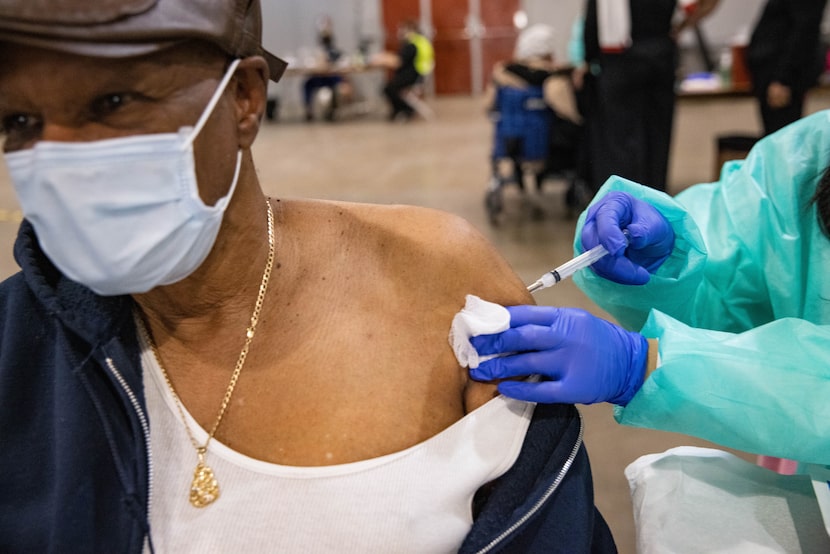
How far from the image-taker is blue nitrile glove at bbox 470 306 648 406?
3.17 feet

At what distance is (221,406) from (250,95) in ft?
1.23

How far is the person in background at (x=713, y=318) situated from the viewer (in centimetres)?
98

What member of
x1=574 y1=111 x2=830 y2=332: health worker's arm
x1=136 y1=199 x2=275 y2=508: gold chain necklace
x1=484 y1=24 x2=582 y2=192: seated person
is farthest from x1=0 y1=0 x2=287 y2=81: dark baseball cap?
x1=484 y1=24 x2=582 y2=192: seated person

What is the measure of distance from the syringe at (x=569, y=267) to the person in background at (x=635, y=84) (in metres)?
2.38

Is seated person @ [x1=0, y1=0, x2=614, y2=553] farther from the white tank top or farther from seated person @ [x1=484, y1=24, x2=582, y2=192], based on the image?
seated person @ [x1=484, y1=24, x2=582, y2=192]

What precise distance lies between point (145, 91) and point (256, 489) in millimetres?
460

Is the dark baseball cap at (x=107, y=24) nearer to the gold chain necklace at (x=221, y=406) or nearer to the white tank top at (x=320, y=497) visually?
the gold chain necklace at (x=221, y=406)

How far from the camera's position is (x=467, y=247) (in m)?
1.05

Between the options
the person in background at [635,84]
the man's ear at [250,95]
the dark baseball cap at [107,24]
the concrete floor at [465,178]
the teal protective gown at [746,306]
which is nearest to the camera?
the dark baseball cap at [107,24]

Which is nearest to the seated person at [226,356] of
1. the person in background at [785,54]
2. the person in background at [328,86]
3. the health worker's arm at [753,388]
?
the health worker's arm at [753,388]

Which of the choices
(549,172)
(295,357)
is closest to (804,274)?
(295,357)

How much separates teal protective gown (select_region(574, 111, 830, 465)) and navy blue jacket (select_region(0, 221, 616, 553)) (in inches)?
8.2

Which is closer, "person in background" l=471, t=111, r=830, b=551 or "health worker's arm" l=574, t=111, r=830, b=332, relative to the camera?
"person in background" l=471, t=111, r=830, b=551

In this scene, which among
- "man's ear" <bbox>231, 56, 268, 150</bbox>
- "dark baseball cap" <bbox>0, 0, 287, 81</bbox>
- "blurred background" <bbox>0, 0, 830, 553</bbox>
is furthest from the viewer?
"blurred background" <bbox>0, 0, 830, 553</bbox>
